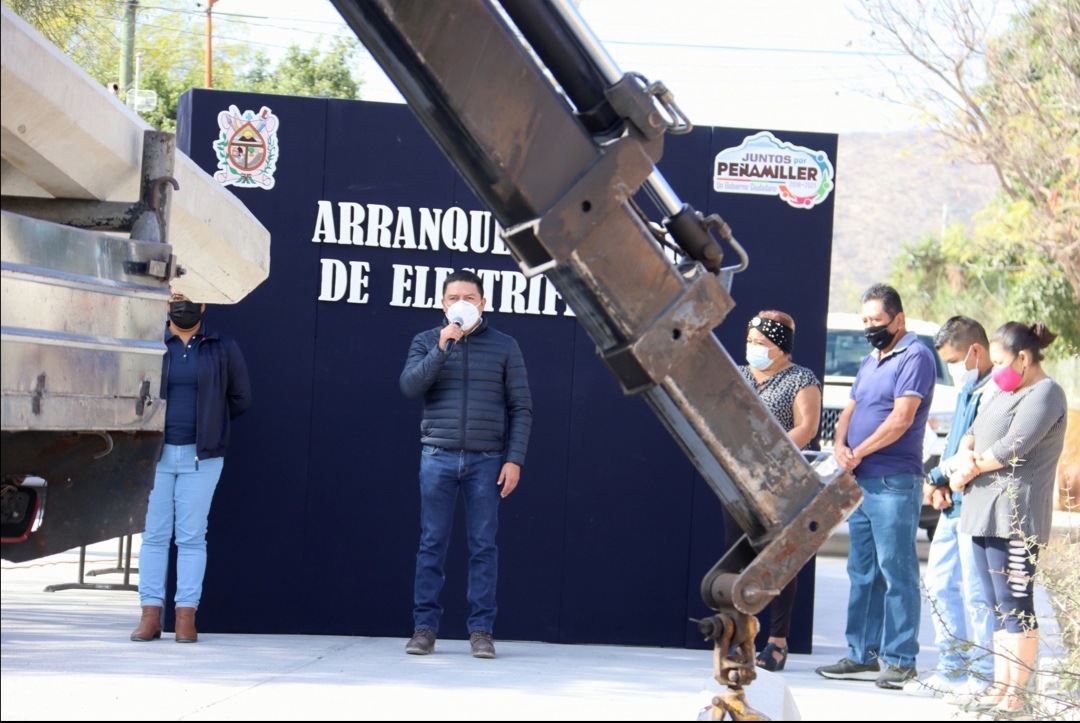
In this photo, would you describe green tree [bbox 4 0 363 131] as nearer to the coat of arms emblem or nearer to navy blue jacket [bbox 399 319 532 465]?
the coat of arms emblem

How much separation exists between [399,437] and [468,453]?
2.34 ft

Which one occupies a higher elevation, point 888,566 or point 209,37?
point 209,37

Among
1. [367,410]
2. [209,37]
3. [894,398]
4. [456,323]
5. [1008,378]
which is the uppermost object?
[209,37]

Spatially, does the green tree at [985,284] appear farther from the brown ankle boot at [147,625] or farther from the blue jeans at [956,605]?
the brown ankle boot at [147,625]

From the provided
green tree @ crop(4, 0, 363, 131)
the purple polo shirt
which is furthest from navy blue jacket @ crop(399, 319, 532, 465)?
green tree @ crop(4, 0, 363, 131)

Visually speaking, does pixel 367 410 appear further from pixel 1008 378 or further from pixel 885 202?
pixel 885 202

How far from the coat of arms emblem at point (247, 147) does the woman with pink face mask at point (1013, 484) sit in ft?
13.5

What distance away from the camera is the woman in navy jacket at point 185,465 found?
23.1 feet

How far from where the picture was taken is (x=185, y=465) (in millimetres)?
7055

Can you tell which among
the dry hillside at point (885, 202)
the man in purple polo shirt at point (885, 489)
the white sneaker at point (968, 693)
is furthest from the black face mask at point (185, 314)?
the dry hillside at point (885, 202)

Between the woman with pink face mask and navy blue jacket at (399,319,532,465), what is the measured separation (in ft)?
7.67

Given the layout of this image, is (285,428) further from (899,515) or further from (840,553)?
(840,553)

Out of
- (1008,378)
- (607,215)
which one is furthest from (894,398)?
(607,215)

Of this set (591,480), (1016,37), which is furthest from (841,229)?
(591,480)
